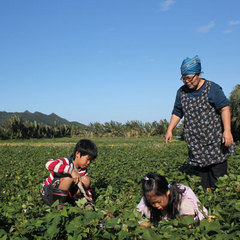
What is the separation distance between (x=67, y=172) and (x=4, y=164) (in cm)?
521

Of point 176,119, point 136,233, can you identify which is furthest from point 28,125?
point 136,233

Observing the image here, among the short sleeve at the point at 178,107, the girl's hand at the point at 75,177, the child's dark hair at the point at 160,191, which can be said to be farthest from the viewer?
the short sleeve at the point at 178,107

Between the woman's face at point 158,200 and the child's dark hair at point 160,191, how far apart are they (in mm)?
27

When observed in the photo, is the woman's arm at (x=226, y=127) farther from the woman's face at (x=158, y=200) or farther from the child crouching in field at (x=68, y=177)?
the child crouching in field at (x=68, y=177)

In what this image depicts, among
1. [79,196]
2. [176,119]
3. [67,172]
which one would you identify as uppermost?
[176,119]

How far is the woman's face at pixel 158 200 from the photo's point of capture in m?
2.32

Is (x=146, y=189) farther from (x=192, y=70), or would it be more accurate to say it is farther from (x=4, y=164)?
(x=4, y=164)

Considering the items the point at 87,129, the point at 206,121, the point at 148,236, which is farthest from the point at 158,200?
the point at 87,129

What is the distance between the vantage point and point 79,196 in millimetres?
3078

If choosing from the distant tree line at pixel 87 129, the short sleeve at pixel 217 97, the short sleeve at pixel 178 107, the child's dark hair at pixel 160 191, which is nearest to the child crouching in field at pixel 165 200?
the child's dark hair at pixel 160 191

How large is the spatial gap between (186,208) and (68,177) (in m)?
1.26

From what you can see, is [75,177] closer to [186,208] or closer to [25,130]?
[186,208]

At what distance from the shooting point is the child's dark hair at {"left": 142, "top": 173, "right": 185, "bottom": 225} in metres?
2.29

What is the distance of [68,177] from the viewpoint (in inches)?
114
